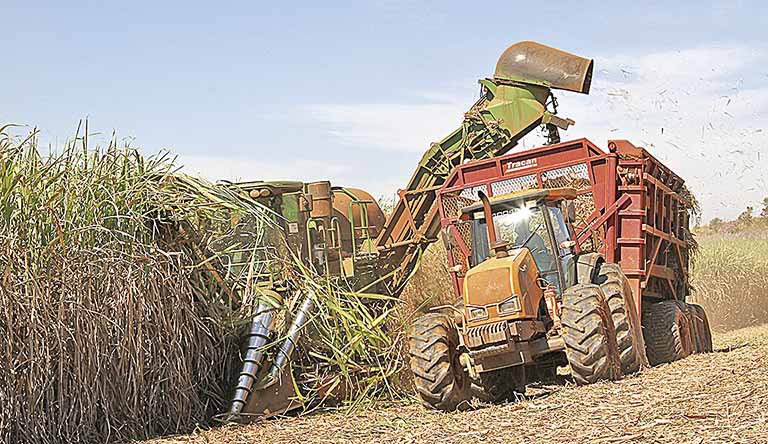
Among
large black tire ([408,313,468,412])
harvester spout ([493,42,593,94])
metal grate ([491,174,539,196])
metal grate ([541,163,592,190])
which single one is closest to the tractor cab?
large black tire ([408,313,468,412])

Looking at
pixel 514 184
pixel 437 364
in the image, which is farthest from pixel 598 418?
pixel 514 184

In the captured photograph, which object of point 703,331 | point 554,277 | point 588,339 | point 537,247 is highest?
point 537,247

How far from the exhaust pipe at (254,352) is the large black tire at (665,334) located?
438 centimetres

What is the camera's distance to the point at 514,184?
1105 cm

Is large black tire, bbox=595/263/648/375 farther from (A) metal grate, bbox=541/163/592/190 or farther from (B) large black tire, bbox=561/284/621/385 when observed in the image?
(A) metal grate, bbox=541/163/592/190

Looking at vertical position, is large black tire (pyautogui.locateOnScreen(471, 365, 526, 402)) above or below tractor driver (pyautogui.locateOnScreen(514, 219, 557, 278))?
below

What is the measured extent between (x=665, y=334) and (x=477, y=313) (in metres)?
3.42

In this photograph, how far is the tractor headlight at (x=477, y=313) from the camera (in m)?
8.06

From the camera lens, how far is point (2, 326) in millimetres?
7297

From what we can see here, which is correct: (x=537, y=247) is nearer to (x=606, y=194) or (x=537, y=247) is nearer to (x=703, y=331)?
(x=606, y=194)

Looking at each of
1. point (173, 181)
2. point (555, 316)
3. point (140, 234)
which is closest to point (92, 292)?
point (140, 234)

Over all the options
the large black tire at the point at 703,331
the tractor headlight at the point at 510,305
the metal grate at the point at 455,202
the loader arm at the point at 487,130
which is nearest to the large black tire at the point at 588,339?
the tractor headlight at the point at 510,305

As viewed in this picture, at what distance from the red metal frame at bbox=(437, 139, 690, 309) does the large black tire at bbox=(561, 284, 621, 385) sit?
1.76 meters

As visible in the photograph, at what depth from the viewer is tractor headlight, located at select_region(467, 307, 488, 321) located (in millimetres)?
8062
